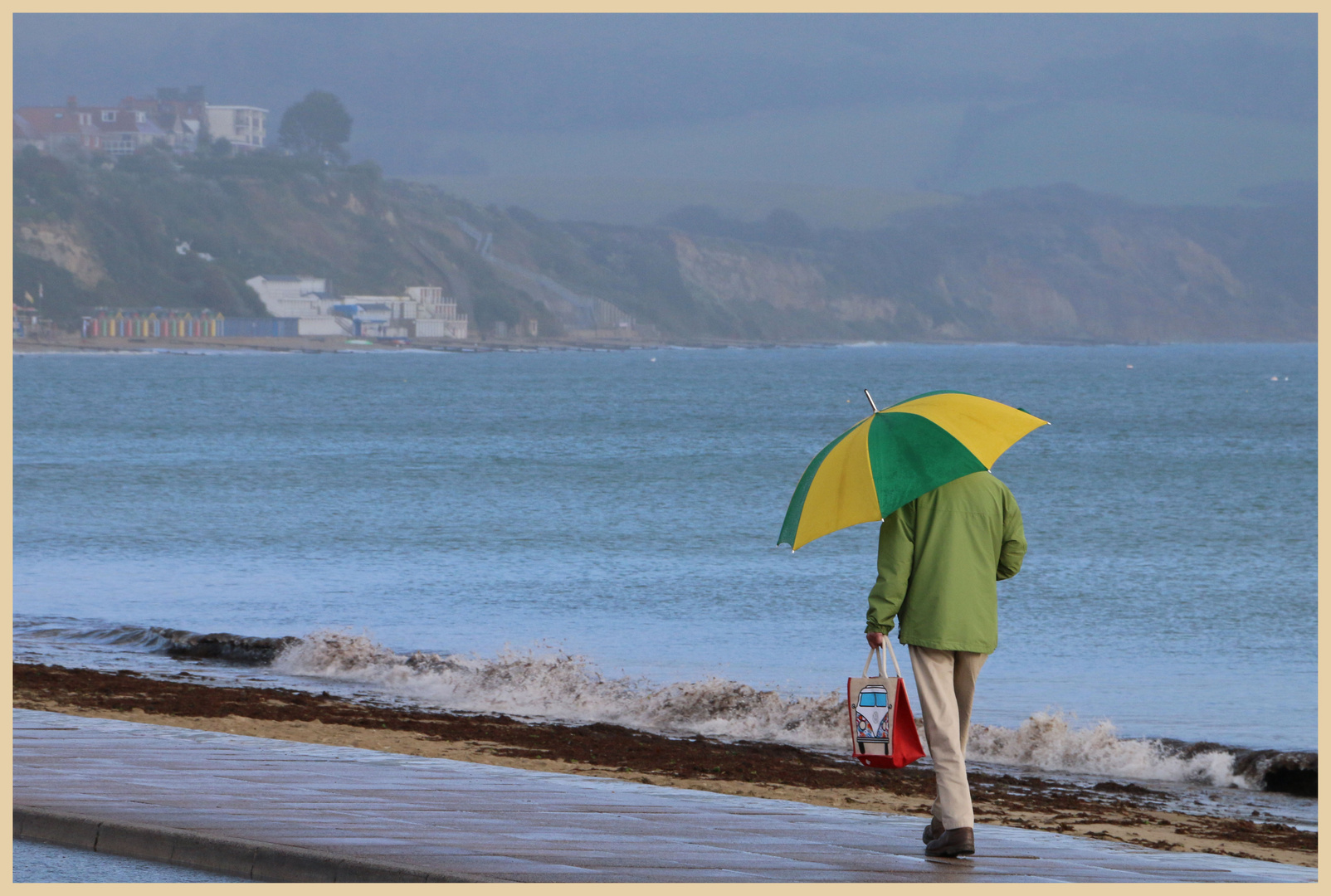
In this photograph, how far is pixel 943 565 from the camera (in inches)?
207

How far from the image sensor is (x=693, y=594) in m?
23.4

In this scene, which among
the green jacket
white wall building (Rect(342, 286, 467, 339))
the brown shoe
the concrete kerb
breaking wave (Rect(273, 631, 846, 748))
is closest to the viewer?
the concrete kerb

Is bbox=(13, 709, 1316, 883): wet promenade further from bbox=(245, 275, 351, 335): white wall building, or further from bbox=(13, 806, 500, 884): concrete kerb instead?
bbox=(245, 275, 351, 335): white wall building

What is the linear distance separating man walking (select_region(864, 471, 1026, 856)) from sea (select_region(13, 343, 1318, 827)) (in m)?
2.81

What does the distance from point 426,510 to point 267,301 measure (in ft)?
522

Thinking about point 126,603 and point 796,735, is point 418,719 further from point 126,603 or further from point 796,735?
point 126,603

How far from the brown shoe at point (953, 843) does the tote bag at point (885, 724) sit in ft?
0.93

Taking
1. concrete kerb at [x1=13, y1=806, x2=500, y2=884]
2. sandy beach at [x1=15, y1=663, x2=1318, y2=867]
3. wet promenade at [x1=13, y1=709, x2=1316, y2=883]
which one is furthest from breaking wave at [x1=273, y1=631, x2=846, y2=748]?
concrete kerb at [x1=13, y1=806, x2=500, y2=884]

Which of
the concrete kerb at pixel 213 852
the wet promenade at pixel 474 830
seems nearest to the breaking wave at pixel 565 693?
the wet promenade at pixel 474 830

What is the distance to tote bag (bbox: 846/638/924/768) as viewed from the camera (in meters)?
5.47

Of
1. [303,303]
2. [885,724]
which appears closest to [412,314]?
[303,303]

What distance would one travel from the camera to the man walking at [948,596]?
525cm

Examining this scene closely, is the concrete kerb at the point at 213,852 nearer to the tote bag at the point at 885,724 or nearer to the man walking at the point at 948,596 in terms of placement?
the tote bag at the point at 885,724

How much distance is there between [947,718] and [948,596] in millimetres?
470
